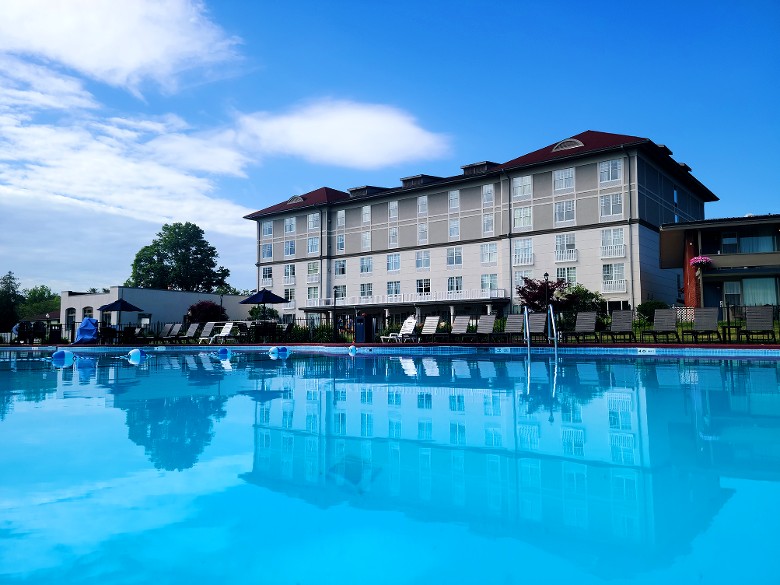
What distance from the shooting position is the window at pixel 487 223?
3956 cm

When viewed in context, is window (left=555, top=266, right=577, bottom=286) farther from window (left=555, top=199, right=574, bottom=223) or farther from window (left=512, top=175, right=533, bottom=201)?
window (left=512, top=175, right=533, bottom=201)

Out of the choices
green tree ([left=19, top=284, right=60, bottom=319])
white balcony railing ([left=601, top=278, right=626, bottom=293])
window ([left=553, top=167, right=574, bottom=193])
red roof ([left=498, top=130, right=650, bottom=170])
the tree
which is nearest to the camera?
white balcony railing ([left=601, top=278, right=626, bottom=293])

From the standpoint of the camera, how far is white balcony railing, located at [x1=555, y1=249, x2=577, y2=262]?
35594 mm

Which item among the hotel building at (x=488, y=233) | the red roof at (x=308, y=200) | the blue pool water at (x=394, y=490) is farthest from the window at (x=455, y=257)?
the blue pool water at (x=394, y=490)

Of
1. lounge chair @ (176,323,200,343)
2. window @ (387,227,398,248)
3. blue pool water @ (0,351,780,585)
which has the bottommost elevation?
blue pool water @ (0,351,780,585)

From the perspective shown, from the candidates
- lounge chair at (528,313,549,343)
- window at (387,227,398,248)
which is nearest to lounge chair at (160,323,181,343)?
lounge chair at (528,313,549,343)

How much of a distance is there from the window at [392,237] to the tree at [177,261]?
27447 mm

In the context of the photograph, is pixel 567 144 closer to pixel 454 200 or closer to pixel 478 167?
pixel 478 167

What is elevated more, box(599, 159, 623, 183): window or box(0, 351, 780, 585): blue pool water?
box(599, 159, 623, 183): window

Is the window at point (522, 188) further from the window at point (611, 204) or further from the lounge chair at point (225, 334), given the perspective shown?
the lounge chair at point (225, 334)

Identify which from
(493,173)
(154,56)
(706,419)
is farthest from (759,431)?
(493,173)

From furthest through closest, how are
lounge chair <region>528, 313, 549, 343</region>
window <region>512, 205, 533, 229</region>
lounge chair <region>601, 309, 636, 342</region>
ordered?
window <region>512, 205, 533, 229</region>, lounge chair <region>528, 313, 549, 343</region>, lounge chair <region>601, 309, 636, 342</region>

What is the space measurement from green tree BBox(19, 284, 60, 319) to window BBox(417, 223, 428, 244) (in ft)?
208

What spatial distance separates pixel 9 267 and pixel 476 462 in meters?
78.3
